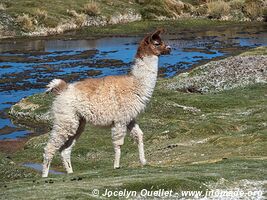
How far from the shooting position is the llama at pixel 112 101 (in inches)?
677

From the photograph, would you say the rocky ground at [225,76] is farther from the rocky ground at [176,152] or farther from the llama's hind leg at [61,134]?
the llama's hind leg at [61,134]

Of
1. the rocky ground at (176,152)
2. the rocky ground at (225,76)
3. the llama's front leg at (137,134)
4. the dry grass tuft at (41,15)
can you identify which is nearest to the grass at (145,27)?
the dry grass tuft at (41,15)

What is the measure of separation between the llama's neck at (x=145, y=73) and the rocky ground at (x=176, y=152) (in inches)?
84.6

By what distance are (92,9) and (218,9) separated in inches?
847

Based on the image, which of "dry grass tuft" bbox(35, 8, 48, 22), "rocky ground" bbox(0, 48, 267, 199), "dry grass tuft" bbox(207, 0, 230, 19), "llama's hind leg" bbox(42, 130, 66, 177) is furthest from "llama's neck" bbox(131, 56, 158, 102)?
"dry grass tuft" bbox(207, 0, 230, 19)

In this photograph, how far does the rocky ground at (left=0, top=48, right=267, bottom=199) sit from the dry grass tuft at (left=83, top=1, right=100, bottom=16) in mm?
42350

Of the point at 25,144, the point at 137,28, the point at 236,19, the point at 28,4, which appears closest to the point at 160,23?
the point at 137,28

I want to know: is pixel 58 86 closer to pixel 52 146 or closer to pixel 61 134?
pixel 61 134

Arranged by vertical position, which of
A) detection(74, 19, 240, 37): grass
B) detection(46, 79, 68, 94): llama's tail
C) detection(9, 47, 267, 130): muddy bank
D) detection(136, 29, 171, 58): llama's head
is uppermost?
detection(136, 29, 171, 58): llama's head

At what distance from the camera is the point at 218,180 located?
14984mm

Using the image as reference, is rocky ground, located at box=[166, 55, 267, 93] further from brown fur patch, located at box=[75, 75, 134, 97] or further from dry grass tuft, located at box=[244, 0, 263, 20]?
dry grass tuft, located at box=[244, 0, 263, 20]

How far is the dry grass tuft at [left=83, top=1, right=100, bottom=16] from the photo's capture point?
88.5 metres

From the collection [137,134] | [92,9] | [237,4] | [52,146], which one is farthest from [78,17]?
[137,134]

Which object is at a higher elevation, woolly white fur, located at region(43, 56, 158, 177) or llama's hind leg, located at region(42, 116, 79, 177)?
woolly white fur, located at region(43, 56, 158, 177)
